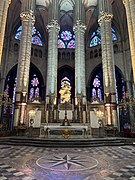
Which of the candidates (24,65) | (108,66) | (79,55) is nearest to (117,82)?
(108,66)

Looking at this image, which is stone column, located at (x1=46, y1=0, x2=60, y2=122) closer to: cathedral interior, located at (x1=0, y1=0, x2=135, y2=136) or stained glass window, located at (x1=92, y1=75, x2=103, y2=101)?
cathedral interior, located at (x1=0, y1=0, x2=135, y2=136)

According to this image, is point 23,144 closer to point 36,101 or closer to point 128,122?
point 36,101

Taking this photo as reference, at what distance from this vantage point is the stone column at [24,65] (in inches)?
568

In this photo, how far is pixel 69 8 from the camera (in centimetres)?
2492

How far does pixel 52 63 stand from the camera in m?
17.2

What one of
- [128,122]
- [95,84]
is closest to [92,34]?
[95,84]

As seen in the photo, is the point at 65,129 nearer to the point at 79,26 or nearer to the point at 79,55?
the point at 79,55

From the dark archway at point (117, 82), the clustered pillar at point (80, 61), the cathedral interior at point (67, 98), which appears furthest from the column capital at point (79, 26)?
the dark archway at point (117, 82)

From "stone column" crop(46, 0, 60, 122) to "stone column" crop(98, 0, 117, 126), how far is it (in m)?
5.36

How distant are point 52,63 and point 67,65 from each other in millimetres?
9587

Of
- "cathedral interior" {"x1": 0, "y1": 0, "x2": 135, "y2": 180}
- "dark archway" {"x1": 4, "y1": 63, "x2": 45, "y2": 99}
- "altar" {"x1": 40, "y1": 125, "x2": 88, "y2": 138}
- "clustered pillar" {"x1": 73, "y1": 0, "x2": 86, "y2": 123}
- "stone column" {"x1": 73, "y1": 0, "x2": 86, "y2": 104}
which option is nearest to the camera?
"cathedral interior" {"x1": 0, "y1": 0, "x2": 135, "y2": 180}

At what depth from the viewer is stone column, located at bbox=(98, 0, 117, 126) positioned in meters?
14.5

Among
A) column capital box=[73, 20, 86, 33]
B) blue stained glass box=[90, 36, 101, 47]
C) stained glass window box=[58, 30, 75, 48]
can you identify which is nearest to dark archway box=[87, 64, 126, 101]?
blue stained glass box=[90, 36, 101, 47]

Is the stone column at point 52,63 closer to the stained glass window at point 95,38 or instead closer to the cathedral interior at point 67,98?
the cathedral interior at point 67,98
